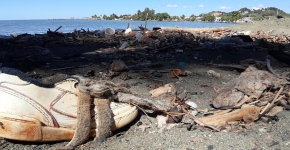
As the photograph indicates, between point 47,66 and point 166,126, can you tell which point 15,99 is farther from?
point 47,66

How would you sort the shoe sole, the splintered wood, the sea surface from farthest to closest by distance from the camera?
the sea surface, the splintered wood, the shoe sole

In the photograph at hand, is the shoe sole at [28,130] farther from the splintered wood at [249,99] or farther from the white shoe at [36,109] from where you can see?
the splintered wood at [249,99]

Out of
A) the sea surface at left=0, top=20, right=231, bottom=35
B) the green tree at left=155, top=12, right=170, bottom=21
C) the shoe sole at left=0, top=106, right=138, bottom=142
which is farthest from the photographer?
the green tree at left=155, top=12, right=170, bottom=21

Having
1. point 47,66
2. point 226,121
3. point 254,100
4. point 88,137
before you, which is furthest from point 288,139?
point 47,66

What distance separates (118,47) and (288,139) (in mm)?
4575

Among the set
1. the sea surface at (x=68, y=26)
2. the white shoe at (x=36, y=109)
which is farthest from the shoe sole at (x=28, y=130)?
the sea surface at (x=68, y=26)

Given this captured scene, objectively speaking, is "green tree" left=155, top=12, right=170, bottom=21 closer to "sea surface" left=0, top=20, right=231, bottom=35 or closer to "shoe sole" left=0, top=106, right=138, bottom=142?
"sea surface" left=0, top=20, right=231, bottom=35

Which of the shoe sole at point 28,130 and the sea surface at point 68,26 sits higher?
the shoe sole at point 28,130

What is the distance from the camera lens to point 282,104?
2.21m

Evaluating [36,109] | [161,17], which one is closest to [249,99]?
[36,109]

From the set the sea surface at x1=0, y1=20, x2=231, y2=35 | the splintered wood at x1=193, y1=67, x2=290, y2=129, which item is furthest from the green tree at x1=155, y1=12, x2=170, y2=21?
the splintered wood at x1=193, y1=67, x2=290, y2=129

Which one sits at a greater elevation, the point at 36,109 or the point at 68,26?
the point at 36,109

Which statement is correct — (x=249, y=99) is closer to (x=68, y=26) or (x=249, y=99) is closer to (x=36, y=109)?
(x=36, y=109)

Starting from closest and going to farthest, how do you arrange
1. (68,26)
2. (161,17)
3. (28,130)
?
(28,130) < (68,26) < (161,17)
